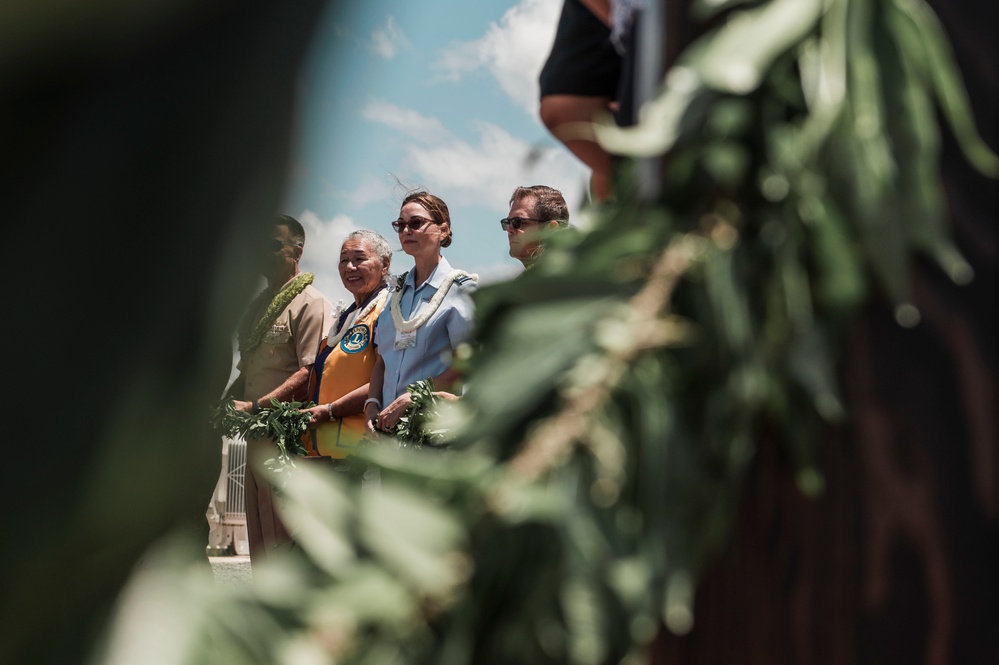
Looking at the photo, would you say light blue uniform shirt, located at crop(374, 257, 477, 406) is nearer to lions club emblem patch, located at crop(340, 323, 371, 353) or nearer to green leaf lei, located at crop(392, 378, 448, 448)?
green leaf lei, located at crop(392, 378, 448, 448)

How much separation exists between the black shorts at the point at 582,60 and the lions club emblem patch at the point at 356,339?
6.81ft

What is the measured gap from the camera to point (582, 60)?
132cm

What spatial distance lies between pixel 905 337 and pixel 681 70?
17cm

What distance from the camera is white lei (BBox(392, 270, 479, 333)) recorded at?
2.90 metres

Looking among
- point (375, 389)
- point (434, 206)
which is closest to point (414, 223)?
point (434, 206)

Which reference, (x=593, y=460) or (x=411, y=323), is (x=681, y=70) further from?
(x=411, y=323)

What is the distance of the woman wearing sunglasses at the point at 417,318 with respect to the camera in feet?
9.39

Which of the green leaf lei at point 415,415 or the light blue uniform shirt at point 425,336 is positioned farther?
the light blue uniform shirt at point 425,336

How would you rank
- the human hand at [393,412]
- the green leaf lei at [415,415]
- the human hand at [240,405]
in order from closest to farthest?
the human hand at [240,405] < the green leaf lei at [415,415] < the human hand at [393,412]

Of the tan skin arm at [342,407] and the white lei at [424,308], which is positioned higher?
the white lei at [424,308]

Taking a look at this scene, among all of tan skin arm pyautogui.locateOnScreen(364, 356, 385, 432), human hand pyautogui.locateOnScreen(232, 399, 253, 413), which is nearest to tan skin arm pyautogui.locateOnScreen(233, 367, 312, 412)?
tan skin arm pyautogui.locateOnScreen(364, 356, 385, 432)

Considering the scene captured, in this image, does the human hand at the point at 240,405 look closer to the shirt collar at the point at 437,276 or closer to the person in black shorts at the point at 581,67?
the person in black shorts at the point at 581,67

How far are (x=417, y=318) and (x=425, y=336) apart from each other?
6 cm

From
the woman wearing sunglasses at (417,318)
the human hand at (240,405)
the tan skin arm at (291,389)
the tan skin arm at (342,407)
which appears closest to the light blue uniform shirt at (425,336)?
the woman wearing sunglasses at (417,318)
